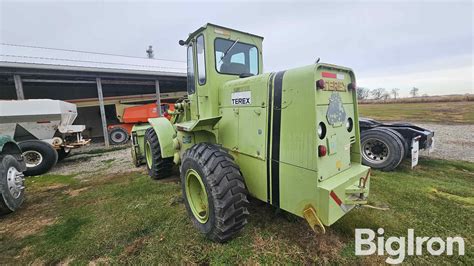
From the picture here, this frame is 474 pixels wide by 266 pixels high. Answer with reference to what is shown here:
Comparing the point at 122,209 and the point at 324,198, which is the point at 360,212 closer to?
the point at 324,198

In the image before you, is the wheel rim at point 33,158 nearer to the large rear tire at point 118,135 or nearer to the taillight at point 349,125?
the large rear tire at point 118,135

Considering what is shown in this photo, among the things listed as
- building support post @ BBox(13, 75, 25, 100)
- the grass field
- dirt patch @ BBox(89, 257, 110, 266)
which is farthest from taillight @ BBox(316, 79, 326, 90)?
the grass field

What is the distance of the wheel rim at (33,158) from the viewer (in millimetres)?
6281

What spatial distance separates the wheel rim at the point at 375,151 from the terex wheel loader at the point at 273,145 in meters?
2.93

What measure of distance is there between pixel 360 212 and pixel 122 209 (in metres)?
3.72

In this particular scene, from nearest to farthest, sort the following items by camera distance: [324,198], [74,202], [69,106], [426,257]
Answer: [324,198]
[426,257]
[74,202]
[69,106]

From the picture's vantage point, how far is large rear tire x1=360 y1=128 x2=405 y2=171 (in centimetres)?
463

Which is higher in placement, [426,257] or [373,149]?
[373,149]

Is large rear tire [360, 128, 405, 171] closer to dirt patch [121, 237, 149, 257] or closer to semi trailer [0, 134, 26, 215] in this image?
dirt patch [121, 237, 149, 257]

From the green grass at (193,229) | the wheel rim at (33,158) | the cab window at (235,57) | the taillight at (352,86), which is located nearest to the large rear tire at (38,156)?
the wheel rim at (33,158)

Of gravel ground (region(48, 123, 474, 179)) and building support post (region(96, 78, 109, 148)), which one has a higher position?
building support post (region(96, 78, 109, 148))

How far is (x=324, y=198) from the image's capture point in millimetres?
1939

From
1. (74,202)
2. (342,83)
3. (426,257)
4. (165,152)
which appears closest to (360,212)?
(426,257)

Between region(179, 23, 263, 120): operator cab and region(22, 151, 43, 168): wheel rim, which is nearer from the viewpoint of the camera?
region(179, 23, 263, 120): operator cab
